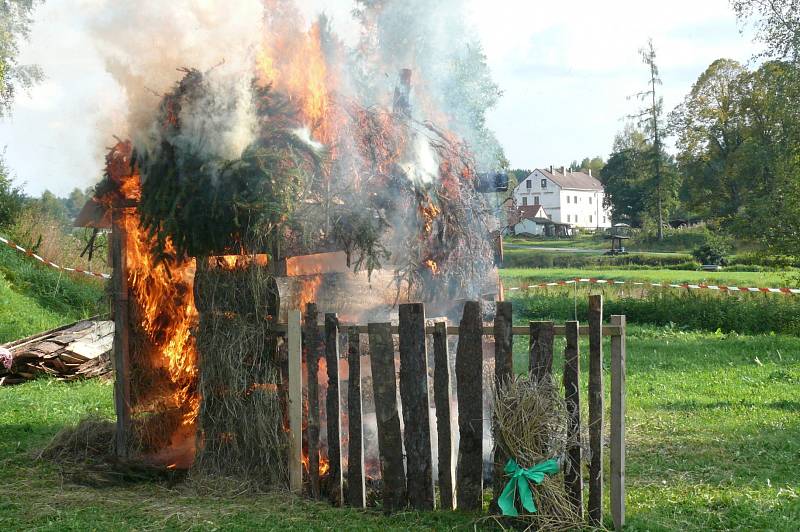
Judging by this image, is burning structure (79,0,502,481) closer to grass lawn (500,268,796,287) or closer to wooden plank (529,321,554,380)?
wooden plank (529,321,554,380)

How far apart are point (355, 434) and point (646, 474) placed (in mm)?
2953

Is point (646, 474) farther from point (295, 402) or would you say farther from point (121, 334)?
point (121, 334)

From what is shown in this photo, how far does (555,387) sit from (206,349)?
2991 mm

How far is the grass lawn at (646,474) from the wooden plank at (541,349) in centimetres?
121

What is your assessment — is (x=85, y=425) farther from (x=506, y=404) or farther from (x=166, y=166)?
(x=506, y=404)

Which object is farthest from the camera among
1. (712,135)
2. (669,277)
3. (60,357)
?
(712,135)

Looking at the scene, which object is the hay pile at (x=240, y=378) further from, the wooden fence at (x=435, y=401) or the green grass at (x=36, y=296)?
the green grass at (x=36, y=296)

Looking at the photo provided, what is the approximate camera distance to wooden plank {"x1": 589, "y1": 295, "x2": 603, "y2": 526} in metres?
5.30

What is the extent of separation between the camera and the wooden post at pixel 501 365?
539 cm

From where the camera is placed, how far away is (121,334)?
7598mm

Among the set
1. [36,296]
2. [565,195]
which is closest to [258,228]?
[36,296]

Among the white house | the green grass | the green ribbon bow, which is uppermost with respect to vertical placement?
the white house

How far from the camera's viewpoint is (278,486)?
6262 millimetres

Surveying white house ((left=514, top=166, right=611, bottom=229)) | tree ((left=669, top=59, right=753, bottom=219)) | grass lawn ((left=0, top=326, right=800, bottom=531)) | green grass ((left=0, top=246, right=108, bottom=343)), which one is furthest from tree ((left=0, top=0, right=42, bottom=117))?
white house ((left=514, top=166, right=611, bottom=229))
